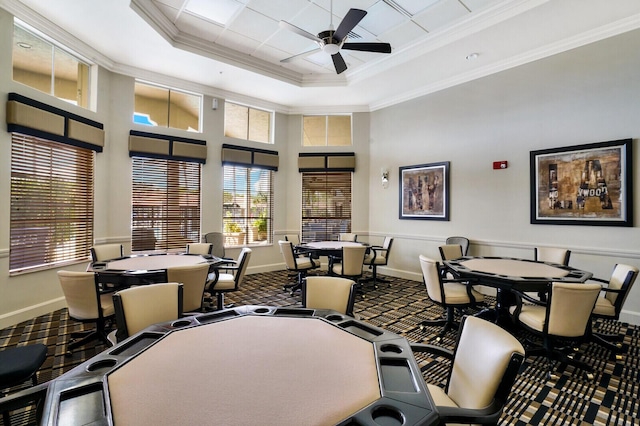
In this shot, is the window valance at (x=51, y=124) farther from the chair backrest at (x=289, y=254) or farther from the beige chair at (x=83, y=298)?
the chair backrest at (x=289, y=254)

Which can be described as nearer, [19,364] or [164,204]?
[19,364]

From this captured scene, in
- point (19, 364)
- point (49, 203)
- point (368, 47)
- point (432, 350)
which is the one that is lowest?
point (19, 364)

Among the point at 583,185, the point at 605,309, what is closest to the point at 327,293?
the point at 605,309

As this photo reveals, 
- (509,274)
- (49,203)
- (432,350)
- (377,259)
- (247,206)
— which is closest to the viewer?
(432,350)

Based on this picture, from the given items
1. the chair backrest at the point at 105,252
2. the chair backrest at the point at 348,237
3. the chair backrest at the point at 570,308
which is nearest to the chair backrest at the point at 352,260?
the chair backrest at the point at 348,237

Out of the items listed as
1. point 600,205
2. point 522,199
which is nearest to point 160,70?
point 522,199

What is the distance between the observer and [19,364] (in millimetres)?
1936

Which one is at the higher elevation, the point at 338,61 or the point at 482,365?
the point at 338,61

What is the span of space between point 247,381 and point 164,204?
5.29 metres

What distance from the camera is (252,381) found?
1.20 m

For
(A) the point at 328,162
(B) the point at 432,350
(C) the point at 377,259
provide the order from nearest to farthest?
(B) the point at 432,350 < (C) the point at 377,259 < (A) the point at 328,162

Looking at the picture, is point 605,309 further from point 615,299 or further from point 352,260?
point 352,260

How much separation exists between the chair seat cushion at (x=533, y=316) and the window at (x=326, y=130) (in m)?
5.16

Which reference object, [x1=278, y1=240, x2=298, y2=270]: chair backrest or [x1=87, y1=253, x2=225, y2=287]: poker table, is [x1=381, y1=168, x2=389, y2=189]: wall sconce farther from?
[x1=87, y1=253, x2=225, y2=287]: poker table
